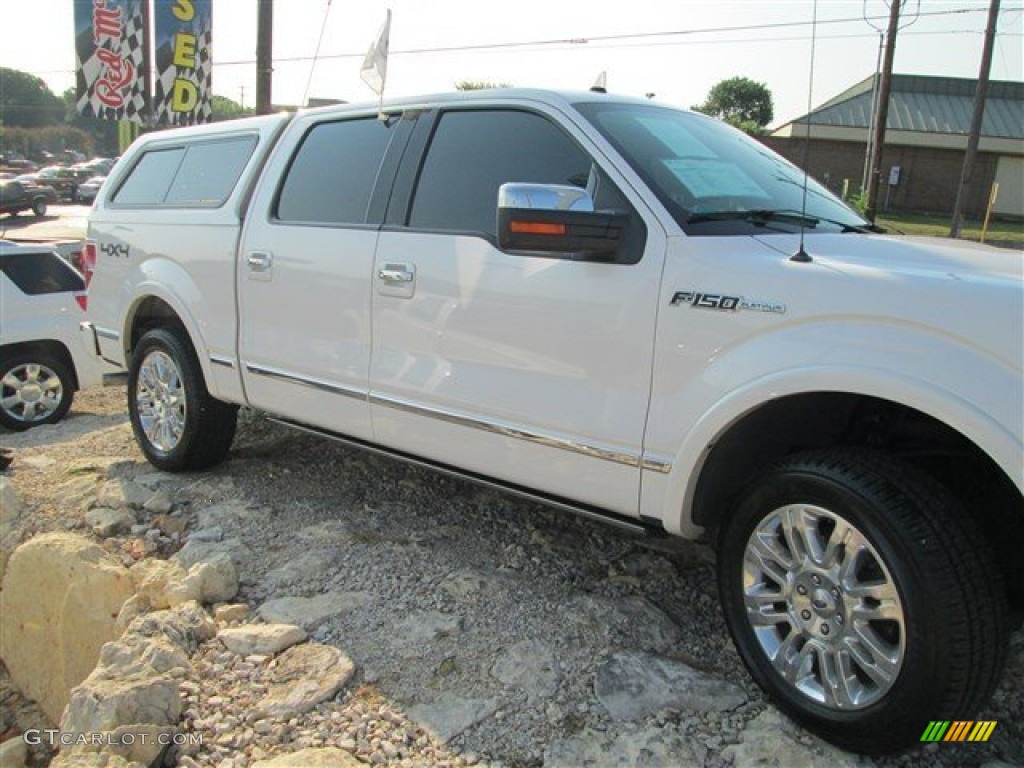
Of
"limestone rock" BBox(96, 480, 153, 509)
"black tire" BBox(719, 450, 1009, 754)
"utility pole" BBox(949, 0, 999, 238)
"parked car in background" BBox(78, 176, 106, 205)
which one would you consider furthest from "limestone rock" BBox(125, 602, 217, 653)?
"parked car in background" BBox(78, 176, 106, 205)

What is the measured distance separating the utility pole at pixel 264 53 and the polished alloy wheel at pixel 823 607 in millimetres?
12985

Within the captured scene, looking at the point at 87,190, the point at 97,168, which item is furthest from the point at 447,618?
the point at 97,168

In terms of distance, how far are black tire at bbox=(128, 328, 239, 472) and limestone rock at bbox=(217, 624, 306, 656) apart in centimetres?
181

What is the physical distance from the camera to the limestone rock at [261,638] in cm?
315

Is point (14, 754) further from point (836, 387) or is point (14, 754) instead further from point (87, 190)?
point (87, 190)

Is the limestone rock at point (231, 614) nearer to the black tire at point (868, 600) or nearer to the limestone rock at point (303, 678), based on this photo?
the limestone rock at point (303, 678)

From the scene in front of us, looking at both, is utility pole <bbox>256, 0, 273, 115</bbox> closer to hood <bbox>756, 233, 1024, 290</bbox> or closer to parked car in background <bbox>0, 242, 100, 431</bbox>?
parked car in background <bbox>0, 242, 100, 431</bbox>

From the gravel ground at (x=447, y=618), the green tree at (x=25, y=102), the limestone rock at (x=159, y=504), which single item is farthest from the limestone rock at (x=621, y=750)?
the green tree at (x=25, y=102)

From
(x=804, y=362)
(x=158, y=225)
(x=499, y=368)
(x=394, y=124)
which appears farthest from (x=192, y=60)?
(x=804, y=362)

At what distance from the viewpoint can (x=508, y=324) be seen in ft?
10.5

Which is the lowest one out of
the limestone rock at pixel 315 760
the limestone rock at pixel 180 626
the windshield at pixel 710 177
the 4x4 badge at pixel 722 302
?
the limestone rock at pixel 180 626

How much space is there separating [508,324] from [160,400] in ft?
9.05

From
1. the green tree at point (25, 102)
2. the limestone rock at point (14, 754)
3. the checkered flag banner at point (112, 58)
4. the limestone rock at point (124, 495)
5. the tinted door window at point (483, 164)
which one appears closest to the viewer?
the tinted door window at point (483, 164)

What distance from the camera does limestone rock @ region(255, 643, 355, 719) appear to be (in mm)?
2816
